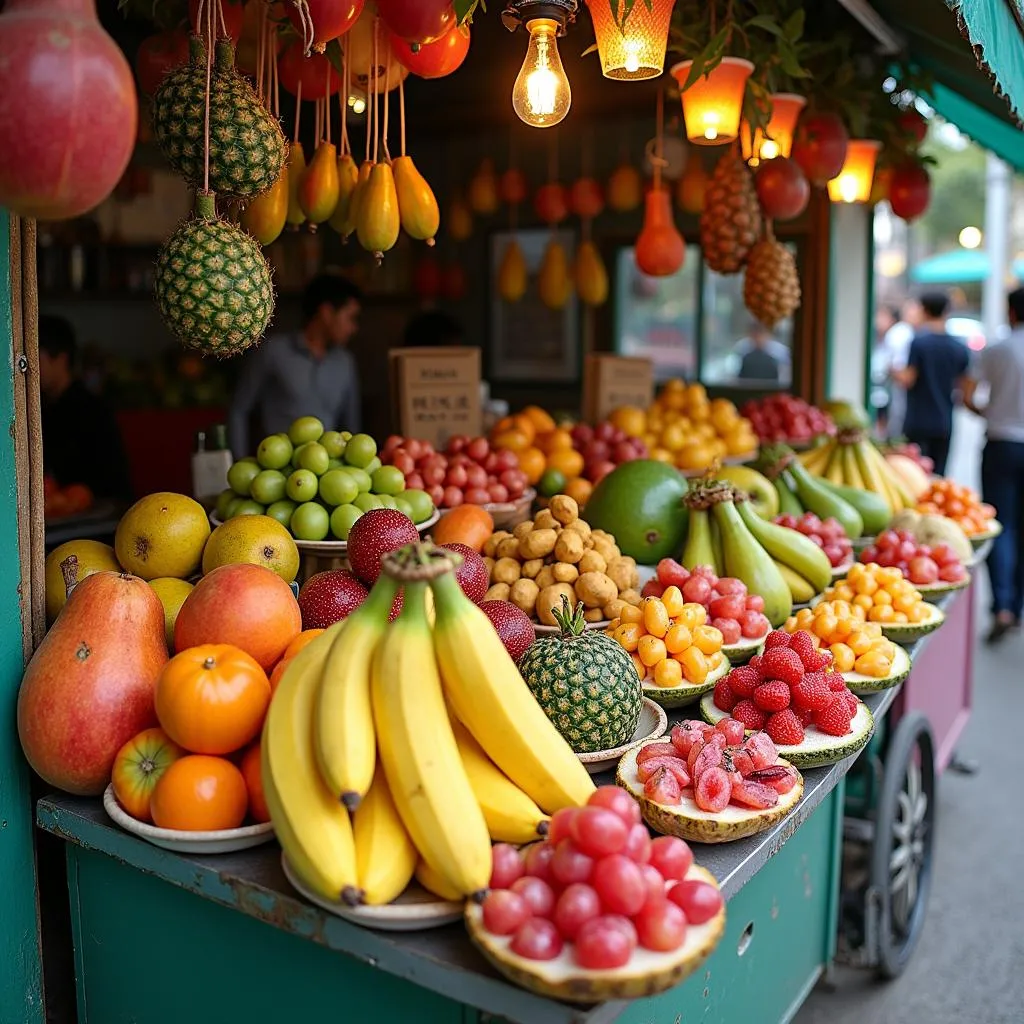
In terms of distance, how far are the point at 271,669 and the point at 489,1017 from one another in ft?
2.59

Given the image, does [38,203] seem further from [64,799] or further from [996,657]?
[996,657]

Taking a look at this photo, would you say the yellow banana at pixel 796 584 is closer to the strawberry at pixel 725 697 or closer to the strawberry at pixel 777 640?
the strawberry at pixel 777 640

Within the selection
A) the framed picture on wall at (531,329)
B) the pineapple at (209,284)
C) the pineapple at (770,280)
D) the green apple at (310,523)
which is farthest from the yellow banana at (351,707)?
the framed picture on wall at (531,329)

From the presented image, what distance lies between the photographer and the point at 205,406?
25.7ft

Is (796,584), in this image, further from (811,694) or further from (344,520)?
(344,520)

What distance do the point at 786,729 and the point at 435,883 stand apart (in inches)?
34.0

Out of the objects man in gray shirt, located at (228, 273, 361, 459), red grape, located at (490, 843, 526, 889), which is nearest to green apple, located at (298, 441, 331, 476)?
red grape, located at (490, 843, 526, 889)

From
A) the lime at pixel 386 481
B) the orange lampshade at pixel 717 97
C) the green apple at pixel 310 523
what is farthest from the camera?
the orange lampshade at pixel 717 97

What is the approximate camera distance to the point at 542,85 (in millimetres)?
2492

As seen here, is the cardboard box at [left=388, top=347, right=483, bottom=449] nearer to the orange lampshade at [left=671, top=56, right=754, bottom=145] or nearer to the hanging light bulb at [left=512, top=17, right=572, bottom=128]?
the orange lampshade at [left=671, top=56, right=754, bottom=145]

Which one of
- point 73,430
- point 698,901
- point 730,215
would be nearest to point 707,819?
point 698,901

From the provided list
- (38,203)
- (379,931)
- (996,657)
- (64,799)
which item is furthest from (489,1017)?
(996,657)

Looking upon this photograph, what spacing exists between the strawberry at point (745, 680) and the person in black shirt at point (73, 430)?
11.4 feet

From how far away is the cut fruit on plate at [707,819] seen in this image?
1.78 metres
